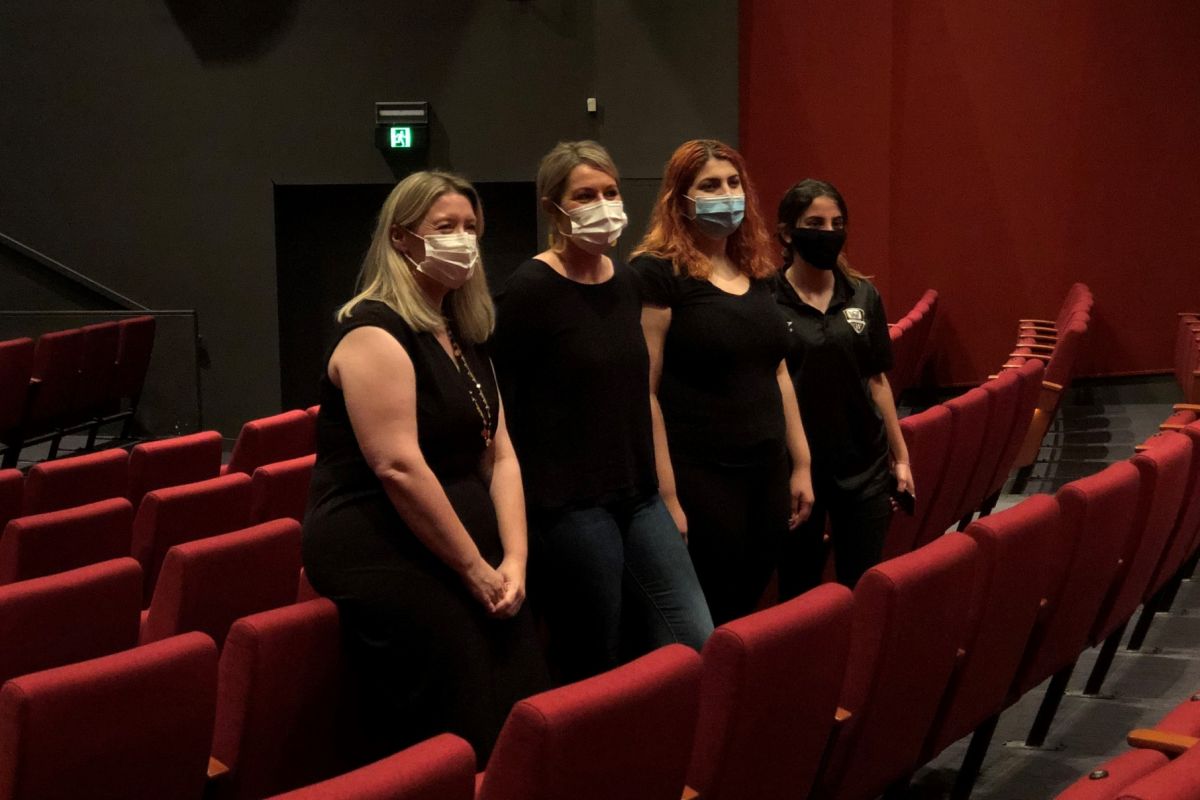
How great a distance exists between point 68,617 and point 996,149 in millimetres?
3505

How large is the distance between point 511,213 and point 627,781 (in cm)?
381

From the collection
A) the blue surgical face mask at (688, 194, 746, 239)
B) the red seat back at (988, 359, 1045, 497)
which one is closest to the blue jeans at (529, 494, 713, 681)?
the blue surgical face mask at (688, 194, 746, 239)

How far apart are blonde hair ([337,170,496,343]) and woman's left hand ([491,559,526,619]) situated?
21 centimetres

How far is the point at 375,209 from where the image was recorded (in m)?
4.70

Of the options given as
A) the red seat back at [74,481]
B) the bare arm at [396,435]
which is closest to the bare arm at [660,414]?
the bare arm at [396,435]

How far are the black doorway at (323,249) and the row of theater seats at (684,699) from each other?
3237 mm

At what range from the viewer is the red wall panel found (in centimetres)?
421

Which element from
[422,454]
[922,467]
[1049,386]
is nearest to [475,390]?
[422,454]

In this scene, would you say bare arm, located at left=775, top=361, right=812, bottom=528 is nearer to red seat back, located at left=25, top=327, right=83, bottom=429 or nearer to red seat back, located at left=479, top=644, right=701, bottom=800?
red seat back, located at left=479, top=644, right=701, bottom=800

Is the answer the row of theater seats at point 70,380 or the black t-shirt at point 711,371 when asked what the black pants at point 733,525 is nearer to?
the black t-shirt at point 711,371

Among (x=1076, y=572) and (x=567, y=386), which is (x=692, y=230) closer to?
(x=567, y=386)

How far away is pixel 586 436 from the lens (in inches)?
53.5

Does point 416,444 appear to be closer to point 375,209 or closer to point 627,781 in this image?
point 627,781

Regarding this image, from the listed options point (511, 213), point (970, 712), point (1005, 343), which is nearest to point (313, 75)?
point (511, 213)
